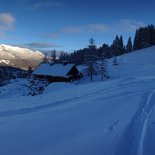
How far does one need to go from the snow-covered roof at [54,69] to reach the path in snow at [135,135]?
54.8 metres

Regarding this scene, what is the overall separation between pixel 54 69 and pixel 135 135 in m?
62.3

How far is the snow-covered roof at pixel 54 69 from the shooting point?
6844 centimetres

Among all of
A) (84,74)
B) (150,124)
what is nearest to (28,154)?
(150,124)

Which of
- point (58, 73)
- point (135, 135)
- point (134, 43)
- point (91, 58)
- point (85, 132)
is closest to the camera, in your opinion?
point (135, 135)

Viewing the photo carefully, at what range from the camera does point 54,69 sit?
71.1m

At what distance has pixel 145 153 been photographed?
778cm

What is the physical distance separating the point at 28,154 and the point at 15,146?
0.90 m

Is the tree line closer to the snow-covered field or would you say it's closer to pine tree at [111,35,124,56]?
pine tree at [111,35,124,56]

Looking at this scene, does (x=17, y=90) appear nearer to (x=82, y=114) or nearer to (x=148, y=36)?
(x=82, y=114)

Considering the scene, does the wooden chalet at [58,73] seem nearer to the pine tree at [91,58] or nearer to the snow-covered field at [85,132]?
the pine tree at [91,58]

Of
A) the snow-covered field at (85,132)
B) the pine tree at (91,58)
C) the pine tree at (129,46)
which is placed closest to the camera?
the snow-covered field at (85,132)

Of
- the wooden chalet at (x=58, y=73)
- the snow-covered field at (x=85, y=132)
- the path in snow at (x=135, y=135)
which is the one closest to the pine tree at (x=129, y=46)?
the wooden chalet at (x=58, y=73)

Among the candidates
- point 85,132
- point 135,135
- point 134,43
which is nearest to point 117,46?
point 134,43

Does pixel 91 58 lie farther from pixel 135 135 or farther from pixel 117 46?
pixel 117 46
